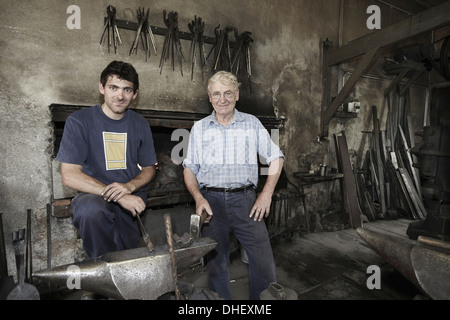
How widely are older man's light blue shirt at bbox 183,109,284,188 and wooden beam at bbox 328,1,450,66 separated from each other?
244 cm

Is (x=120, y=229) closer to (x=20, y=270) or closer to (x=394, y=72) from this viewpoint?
(x=20, y=270)

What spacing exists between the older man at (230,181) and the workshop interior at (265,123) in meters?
0.43

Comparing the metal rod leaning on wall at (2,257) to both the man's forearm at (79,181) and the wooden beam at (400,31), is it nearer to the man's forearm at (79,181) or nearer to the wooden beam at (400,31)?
the man's forearm at (79,181)

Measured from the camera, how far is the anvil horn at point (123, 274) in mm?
1245

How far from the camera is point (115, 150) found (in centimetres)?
201

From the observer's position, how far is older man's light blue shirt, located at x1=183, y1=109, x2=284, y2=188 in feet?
6.72

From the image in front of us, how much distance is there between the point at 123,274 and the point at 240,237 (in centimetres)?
99

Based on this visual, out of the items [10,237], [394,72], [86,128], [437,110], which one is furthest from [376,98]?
[10,237]

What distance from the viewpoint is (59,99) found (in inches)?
98.6
